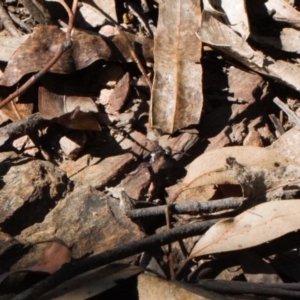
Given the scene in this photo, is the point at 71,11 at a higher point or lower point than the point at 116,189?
higher

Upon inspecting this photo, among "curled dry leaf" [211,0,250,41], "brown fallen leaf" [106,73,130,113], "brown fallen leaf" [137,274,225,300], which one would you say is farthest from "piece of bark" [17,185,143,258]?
"curled dry leaf" [211,0,250,41]

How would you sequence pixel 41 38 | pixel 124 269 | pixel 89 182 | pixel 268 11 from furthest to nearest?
pixel 268 11 → pixel 41 38 → pixel 89 182 → pixel 124 269

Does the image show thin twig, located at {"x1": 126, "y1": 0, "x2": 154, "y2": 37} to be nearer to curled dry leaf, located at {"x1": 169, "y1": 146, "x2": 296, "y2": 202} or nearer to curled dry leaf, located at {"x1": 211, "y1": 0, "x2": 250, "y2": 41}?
curled dry leaf, located at {"x1": 211, "y1": 0, "x2": 250, "y2": 41}

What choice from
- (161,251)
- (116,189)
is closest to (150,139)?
(116,189)

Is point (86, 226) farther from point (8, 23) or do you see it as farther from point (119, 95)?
point (8, 23)

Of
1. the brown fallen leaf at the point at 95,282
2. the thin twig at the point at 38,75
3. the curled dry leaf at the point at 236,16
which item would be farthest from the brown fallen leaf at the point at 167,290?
the curled dry leaf at the point at 236,16

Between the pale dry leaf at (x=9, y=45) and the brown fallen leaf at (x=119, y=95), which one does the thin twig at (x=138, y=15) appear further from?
the pale dry leaf at (x=9, y=45)

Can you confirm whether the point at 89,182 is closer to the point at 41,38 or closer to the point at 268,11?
the point at 41,38
